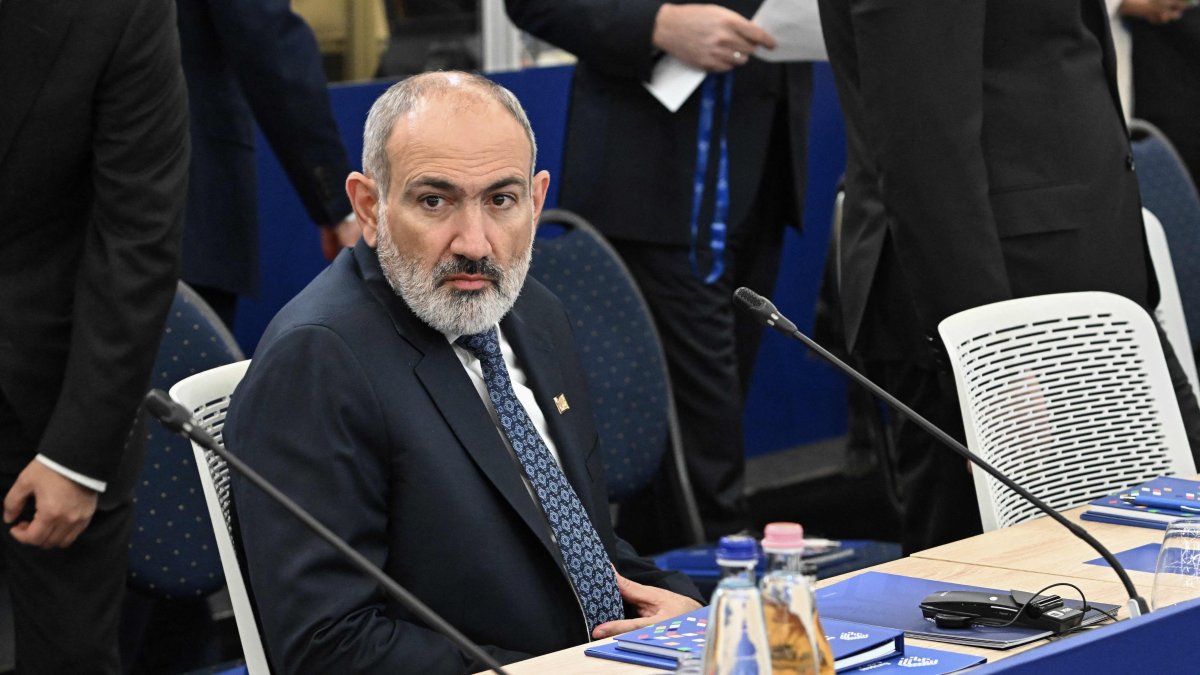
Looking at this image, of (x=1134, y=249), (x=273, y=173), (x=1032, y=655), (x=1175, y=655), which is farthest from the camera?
(x=273, y=173)

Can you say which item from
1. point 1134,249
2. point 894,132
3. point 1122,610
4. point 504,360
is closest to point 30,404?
point 504,360

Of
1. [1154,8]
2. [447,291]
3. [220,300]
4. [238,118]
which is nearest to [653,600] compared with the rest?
[447,291]

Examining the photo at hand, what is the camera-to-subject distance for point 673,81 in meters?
4.05

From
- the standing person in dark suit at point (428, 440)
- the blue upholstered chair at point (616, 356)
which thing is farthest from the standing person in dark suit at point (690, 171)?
the standing person in dark suit at point (428, 440)

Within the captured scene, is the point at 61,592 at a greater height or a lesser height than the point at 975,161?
lesser

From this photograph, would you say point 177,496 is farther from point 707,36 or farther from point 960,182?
point 707,36

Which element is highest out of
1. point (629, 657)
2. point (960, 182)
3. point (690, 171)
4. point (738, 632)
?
point (960, 182)

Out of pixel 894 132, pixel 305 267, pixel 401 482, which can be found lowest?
pixel 305 267

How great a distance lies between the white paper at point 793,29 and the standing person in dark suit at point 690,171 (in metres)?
0.03

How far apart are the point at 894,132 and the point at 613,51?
1.26 metres

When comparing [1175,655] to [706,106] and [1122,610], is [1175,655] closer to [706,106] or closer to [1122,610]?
[1122,610]

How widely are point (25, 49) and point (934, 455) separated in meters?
1.65

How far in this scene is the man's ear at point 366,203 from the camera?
7.80ft

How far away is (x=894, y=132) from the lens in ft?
9.23
